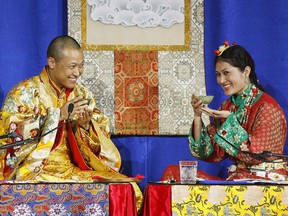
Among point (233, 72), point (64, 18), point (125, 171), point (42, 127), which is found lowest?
point (125, 171)

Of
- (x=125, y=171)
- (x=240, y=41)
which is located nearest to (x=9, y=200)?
(x=125, y=171)

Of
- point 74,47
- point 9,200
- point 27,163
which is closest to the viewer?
point 9,200

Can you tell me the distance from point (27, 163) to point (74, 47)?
85 centimetres

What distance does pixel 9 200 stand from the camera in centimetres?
345

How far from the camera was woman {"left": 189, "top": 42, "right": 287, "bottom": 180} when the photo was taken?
14.0 feet

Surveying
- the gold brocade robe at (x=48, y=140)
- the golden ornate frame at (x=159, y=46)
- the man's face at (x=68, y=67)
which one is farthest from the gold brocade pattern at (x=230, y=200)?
the golden ornate frame at (x=159, y=46)

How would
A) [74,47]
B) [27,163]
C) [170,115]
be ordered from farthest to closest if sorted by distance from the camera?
[170,115] → [74,47] → [27,163]

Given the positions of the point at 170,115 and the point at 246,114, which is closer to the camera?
the point at 246,114

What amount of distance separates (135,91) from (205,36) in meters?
0.67

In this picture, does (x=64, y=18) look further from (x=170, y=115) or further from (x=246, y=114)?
(x=246, y=114)

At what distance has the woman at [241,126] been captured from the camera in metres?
4.27

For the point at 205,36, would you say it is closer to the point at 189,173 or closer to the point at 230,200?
the point at 189,173

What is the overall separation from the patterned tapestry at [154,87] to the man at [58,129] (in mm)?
350

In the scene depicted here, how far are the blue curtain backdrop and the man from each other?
496 mm
